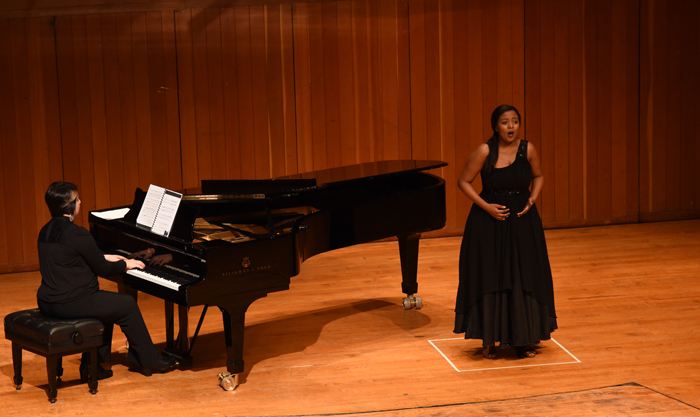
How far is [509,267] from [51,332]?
2.34m

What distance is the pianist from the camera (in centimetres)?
380

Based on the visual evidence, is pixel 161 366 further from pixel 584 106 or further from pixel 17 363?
pixel 584 106

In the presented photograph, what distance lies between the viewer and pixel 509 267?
13.3 ft

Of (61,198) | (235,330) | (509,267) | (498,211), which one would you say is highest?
(61,198)

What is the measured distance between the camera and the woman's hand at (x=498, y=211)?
4.06 meters

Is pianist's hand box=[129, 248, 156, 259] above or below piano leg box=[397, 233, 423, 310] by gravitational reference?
above

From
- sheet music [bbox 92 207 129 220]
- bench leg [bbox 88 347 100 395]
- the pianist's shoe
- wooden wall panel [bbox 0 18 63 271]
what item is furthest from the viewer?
wooden wall panel [bbox 0 18 63 271]

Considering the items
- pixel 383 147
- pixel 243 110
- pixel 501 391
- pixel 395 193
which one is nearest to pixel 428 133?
pixel 383 147

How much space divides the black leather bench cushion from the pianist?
70 mm

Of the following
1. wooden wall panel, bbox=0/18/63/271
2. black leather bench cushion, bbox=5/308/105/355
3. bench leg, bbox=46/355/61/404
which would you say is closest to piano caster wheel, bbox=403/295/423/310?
black leather bench cushion, bbox=5/308/105/355

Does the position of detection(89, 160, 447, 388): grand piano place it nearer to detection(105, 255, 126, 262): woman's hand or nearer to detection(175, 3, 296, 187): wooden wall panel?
detection(105, 255, 126, 262): woman's hand

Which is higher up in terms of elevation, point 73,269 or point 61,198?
point 61,198

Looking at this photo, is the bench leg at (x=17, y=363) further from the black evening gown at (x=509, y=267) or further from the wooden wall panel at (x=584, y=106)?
the wooden wall panel at (x=584, y=106)

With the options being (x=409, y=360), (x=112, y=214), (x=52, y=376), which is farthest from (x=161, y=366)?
(x=409, y=360)
